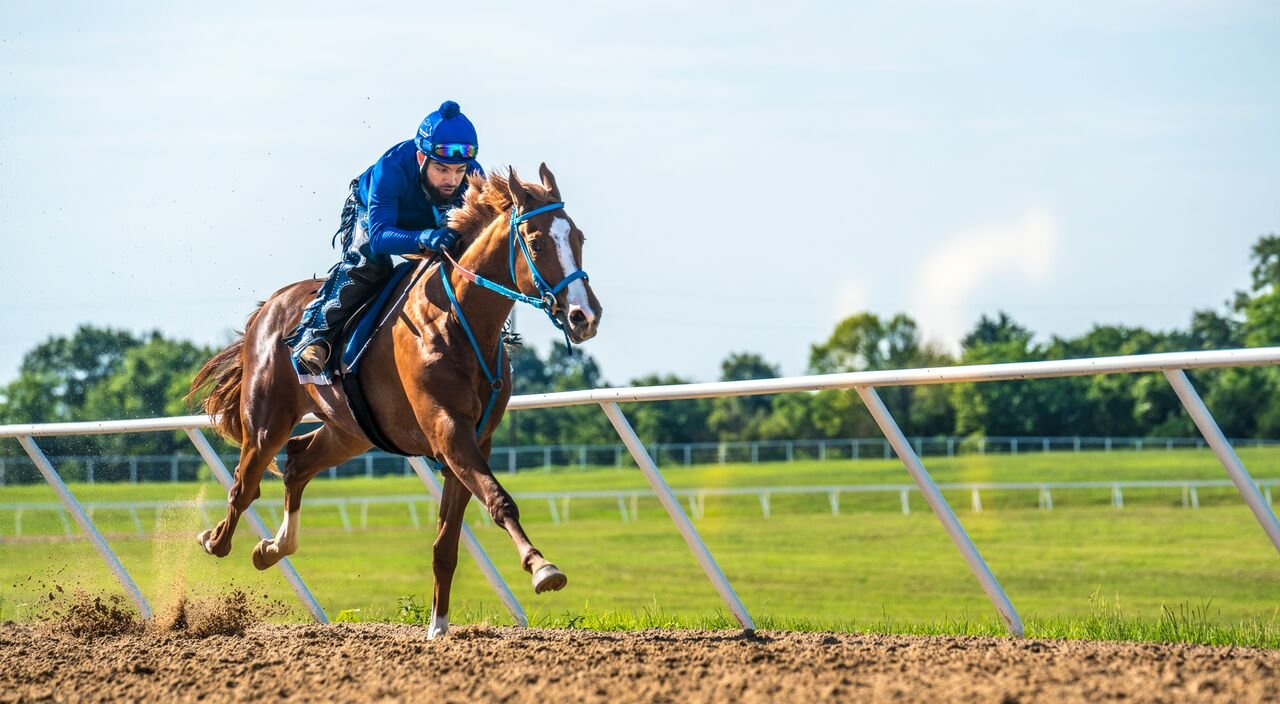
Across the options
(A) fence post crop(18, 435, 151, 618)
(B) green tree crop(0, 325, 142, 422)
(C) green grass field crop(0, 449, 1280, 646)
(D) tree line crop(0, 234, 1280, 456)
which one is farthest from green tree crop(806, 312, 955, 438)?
(A) fence post crop(18, 435, 151, 618)

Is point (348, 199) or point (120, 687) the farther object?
point (348, 199)

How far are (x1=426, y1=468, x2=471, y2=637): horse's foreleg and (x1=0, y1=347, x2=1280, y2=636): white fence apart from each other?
1.47 ft

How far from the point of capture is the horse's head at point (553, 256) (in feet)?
16.6

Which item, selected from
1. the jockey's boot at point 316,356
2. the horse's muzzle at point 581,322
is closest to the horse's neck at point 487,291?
the horse's muzzle at point 581,322

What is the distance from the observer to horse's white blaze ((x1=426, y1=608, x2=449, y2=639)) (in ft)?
19.6

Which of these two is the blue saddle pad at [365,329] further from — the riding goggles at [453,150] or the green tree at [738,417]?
the green tree at [738,417]

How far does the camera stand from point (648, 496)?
1774 inches

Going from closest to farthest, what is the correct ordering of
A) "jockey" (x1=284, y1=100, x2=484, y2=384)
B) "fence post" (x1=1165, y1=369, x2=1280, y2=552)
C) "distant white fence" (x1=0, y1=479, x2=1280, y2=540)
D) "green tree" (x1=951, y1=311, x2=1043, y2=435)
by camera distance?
"fence post" (x1=1165, y1=369, x2=1280, y2=552) < "jockey" (x1=284, y1=100, x2=484, y2=384) < "distant white fence" (x1=0, y1=479, x2=1280, y2=540) < "green tree" (x1=951, y1=311, x2=1043, y2=435)

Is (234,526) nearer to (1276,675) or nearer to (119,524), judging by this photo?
(1276,675)

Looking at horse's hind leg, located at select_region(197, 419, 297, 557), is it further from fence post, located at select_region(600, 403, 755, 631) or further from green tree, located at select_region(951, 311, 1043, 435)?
green tree, located at select_region(951, 311, 1043, 435)

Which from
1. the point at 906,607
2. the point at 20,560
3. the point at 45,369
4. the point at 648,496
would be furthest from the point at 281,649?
the point at 45,369

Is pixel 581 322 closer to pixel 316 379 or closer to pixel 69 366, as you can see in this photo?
pixel 316 379

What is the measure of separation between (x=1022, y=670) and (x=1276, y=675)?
65 centimetres

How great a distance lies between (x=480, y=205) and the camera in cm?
585
